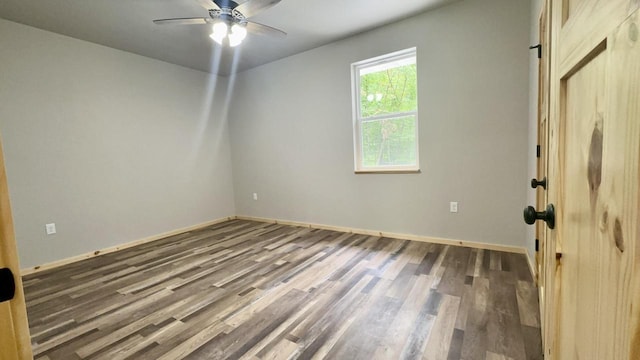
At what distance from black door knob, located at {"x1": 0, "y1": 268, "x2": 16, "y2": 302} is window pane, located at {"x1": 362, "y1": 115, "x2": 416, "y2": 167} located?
3286 millimetres

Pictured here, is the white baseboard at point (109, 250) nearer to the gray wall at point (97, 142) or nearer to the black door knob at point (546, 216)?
the gray wall at point (97, 142)

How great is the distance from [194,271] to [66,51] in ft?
9.54

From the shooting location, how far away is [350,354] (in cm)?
150

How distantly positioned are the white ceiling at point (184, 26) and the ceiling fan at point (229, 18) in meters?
0.41

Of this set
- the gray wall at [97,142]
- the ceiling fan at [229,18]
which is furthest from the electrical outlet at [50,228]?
the ceiling fan at [229,18]

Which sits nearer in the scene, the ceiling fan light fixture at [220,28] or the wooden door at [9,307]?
the wooden door at [9,307]

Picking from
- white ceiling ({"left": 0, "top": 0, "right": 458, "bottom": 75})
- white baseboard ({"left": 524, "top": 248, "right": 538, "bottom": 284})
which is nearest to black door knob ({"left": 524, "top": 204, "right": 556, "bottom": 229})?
white baseboard ({"left": 524, "top": 248, "right": 538, "bottom": 284})

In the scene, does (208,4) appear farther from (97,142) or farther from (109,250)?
(109,250)

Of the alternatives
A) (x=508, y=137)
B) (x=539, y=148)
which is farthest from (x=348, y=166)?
(x=539, y=148)

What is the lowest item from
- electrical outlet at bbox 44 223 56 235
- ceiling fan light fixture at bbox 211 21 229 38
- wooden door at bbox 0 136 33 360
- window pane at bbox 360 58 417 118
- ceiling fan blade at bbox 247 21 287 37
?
electrical outlet at bbox 44 223 56 235

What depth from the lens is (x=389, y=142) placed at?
349cm

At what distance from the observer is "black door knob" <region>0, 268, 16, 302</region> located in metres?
0.54

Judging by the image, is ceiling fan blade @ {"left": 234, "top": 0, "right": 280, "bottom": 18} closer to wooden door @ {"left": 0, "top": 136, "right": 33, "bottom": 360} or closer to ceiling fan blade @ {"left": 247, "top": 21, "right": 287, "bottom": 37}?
ceiling fan blade @ {"left": 247, "top": 21, "right": 287, "bottom": 37}

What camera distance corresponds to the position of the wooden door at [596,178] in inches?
12.3
